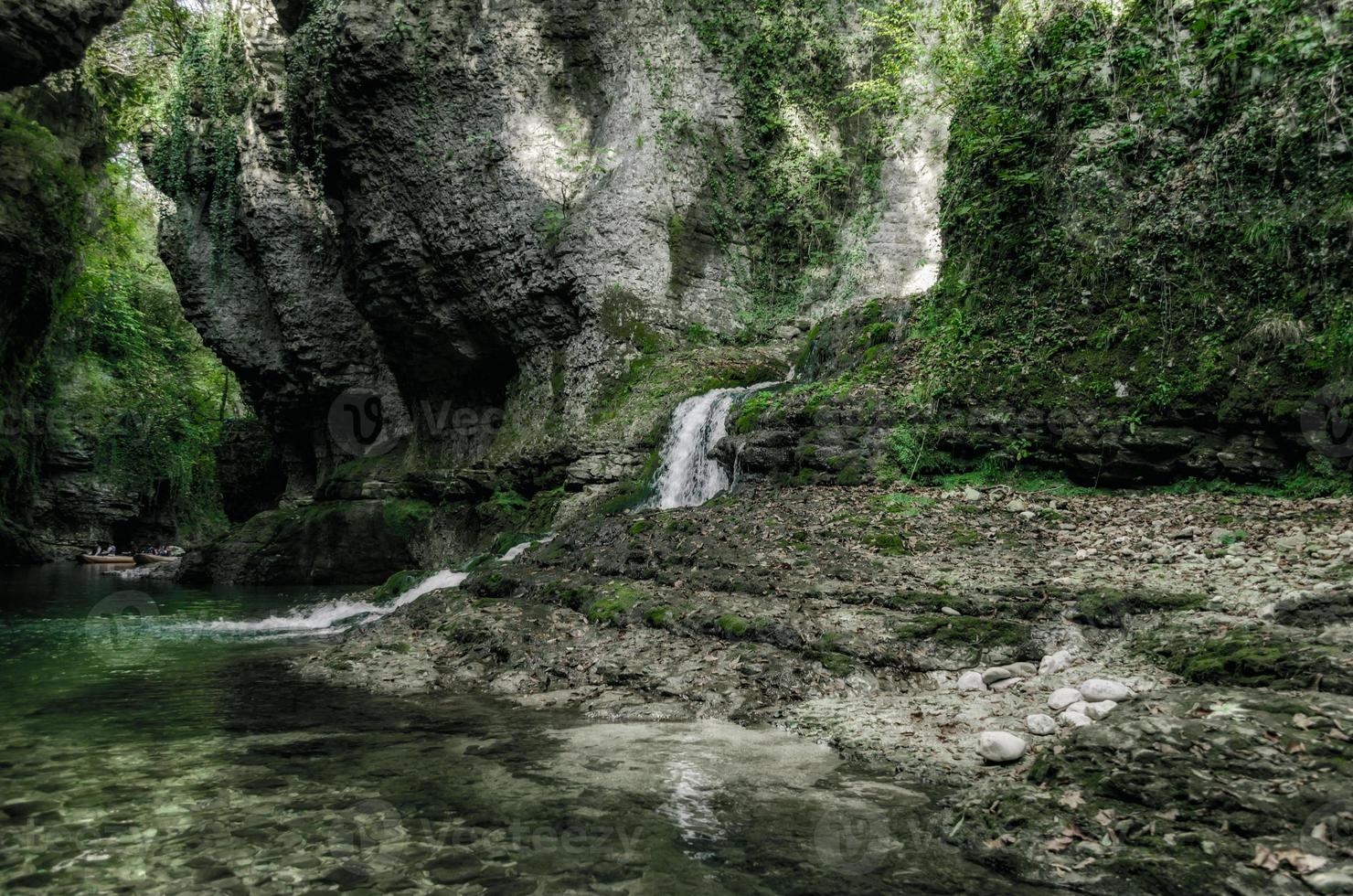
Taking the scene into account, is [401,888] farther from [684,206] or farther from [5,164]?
[684,206]

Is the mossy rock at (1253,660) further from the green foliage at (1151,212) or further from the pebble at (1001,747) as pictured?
the green foliage at (1151,212)

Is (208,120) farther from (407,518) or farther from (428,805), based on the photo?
(428,805)

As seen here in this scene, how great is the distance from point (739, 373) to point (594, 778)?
41.2 ft

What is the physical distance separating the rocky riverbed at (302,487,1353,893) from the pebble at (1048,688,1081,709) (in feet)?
0.07

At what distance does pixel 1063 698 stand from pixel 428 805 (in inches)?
139

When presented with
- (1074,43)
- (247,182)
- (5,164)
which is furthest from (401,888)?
(247,182)

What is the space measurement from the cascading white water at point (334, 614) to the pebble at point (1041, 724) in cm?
802

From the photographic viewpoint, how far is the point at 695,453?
13250 millimetres

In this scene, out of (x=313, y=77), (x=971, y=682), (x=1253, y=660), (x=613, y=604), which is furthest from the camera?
(x=313, y=77)

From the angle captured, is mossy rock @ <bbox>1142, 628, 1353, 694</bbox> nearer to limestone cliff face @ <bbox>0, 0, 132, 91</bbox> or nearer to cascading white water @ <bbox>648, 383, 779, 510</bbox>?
cascading white water @ <bbox>648, 383, 779, 510</bbox>

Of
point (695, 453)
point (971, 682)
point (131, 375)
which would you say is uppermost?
point (131, 375)

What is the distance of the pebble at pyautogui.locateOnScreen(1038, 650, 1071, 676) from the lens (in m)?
5.00

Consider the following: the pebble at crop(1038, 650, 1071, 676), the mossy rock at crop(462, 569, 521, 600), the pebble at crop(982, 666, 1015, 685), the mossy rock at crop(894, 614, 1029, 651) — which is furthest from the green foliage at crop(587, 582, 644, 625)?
the pebble at crop(1038, 650, 1071, 676)

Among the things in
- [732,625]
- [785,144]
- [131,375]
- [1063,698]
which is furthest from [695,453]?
[131,375]
